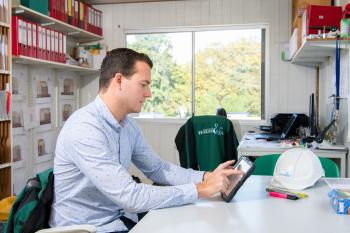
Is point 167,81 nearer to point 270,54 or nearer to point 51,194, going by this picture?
point 270,54

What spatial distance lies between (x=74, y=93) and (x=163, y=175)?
3.23 meters

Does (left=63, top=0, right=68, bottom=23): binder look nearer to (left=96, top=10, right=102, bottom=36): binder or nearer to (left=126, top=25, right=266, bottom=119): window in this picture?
(left=96, top=10, right=102, bottom=36): binder

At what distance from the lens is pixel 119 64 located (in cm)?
152

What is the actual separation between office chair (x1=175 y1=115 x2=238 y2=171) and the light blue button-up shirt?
152 centimetres

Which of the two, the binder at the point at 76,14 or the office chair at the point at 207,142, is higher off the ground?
the binder at the point at 76,14

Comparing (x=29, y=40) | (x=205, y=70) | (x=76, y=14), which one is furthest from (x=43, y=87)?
(x=205, y=70)

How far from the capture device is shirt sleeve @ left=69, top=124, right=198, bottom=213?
130cm

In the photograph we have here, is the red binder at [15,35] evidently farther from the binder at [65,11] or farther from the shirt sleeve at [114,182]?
the shirt sleeve at [114,182]

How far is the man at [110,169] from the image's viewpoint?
1.32 metres

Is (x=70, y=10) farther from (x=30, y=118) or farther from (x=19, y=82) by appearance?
(x=30, y=118)

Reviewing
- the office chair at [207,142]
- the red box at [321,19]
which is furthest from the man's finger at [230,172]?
the office chair at [207,142]

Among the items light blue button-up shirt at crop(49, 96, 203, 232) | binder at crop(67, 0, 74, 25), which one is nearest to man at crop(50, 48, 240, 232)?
light blue button-up shirt at crop(49, 96, 203, 232)

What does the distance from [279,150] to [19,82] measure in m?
2.42

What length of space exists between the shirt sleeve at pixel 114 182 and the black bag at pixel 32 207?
0.57 feet
